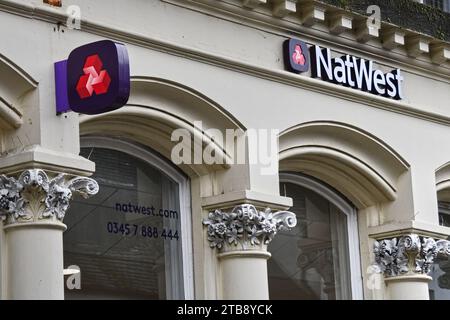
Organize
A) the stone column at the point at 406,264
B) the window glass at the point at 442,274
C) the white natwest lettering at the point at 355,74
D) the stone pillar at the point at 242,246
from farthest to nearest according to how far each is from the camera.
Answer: the window glass at the point at 442,274 < the stone column at the point at 406,264 < the white natwest lettering at the point at 355,74 < the stone pillar at the point at 242,246

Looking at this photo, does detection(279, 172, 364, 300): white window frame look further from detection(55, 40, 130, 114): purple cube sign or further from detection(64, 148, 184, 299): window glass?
Result: detection(55, 40, 130, 114): purple cube sign

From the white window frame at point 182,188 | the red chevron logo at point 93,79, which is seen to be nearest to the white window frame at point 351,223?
the white window frame at point 182,188

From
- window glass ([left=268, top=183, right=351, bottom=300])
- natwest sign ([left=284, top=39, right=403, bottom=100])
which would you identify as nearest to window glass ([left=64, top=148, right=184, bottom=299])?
window glass ([left=268, top=183, right=351, bottom=300])

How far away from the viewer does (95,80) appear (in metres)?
13.8

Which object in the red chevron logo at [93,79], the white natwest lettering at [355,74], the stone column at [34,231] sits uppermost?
the white natwest lettering at [355,74]

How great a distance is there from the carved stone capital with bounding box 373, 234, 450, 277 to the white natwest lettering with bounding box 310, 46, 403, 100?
6.64 feet

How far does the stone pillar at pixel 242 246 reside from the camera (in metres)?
16.2

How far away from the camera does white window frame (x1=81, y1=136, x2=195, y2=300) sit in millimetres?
16297

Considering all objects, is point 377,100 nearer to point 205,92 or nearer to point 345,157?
point 345,157

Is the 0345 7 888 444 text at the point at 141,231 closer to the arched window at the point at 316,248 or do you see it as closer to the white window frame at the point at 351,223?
the arched window at the point at 316,248

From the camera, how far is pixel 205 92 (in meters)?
16.2

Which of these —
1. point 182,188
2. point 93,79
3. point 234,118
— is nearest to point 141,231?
point 182,188

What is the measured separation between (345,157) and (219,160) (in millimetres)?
2370

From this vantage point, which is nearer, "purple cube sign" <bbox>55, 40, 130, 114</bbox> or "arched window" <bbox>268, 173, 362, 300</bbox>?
"purple cube sign" <bbox>55, 40, 130, 114</bbox>
